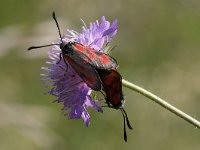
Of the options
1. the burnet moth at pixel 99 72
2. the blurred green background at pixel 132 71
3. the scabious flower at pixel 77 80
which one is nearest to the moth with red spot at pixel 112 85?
the burnet moth at pixel 99 72

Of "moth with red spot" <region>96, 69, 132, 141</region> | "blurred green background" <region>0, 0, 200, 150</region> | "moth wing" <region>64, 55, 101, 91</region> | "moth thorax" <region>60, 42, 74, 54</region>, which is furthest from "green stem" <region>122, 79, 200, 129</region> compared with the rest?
"blurred green background" <region>0, 0, 200, 150</region>

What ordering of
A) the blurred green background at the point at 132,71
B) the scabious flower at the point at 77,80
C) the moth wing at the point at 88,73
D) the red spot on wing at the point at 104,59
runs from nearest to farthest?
the moth wing at the point at 88,73 < the red spot on wing at the point at 104,59 < the scabious flower at the point at 77,80 < the blurred green background at the point at 132,71

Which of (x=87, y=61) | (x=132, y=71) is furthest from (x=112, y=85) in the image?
(x=132, y=71)

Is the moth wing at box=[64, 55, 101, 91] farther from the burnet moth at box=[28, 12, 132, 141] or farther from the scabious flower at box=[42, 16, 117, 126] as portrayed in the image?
the scabious flower at box=[42, 16, 117, 126]

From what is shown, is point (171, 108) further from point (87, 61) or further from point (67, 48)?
point (67, 48)

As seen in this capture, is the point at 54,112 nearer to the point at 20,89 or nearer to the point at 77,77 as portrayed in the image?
the point at 20,89

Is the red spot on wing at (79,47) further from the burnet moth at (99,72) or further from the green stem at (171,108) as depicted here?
the green stem at (171,108)

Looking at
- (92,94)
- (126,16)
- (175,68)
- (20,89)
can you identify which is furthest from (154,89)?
(92,94)
